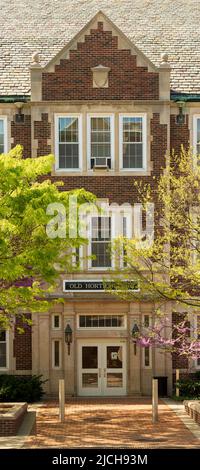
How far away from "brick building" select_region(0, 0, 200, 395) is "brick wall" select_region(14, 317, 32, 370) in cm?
3

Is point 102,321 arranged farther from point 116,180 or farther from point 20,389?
point 116,180

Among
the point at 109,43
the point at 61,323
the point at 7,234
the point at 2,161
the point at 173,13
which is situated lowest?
the point at 61,323

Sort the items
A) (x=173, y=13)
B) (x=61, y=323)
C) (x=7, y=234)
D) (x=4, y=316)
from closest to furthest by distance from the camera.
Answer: (x=7, y=234), (x=4, y=316), (x=61, y=323), (x=173, y=13)

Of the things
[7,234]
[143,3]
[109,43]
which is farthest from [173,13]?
[7,234]

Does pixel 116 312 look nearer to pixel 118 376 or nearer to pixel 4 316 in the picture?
pixel 118 376

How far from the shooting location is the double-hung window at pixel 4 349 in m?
28.7

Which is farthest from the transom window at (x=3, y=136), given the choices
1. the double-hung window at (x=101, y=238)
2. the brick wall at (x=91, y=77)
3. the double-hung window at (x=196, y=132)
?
the double-hung window at (x=196, y=132)

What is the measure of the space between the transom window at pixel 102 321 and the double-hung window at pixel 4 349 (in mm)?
2540

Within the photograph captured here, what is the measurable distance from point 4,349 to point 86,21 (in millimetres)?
13690

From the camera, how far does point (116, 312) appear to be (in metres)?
28.7

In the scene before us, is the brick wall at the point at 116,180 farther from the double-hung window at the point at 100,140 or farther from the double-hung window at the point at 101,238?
the double-hung window at the point at 101,238

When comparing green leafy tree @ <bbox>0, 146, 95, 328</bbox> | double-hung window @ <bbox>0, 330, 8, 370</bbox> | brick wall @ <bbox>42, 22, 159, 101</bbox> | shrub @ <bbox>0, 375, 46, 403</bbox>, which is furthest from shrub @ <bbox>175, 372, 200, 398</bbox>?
brick wall @ <bbox>42, 22, 159, 101</bbox>

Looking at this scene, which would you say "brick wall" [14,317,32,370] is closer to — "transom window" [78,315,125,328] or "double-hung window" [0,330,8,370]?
"double-hung window" [0,330,8,370]

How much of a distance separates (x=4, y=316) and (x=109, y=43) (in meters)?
11.0
